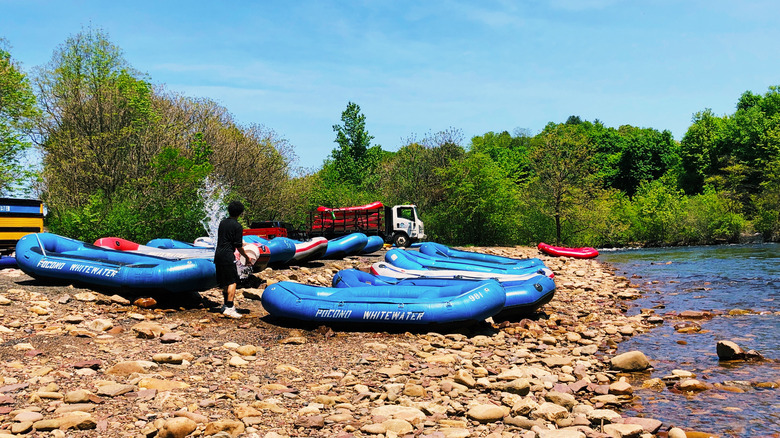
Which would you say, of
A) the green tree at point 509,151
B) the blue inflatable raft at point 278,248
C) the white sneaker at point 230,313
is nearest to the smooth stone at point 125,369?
the white sneaker at point 230,313

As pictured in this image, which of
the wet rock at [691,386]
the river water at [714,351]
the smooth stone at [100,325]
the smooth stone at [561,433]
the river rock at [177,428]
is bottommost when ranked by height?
the river water at [714,351]

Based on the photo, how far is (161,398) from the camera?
4.89 meters

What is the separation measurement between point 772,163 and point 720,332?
1625 inches

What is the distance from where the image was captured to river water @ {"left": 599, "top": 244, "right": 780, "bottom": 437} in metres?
5.38

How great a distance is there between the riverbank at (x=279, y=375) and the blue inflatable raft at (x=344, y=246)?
7.97 metres

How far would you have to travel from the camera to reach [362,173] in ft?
159

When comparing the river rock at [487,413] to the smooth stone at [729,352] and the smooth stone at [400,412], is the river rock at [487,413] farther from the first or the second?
the smooth stone at [729,352]

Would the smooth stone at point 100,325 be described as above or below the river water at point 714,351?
above

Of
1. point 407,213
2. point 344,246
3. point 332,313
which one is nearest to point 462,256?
point 344,246

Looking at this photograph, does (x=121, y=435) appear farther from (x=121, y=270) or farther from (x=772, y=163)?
(x=772, y=163)

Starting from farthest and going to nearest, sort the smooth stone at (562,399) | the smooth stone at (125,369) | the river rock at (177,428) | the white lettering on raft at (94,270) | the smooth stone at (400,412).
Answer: the white lettering on raft at (94,270) < the smooth stone at (125,369) < the smooth stone at (562,399) < the smooth stone at (400,412) < the river rock at (177,428)

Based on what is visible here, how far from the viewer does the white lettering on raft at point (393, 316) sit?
816cm

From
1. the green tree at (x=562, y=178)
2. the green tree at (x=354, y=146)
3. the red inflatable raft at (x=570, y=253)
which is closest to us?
the red inflatable raft at (x=570, y=253)

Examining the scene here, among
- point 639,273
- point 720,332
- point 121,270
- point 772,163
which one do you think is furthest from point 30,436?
point 772,163
